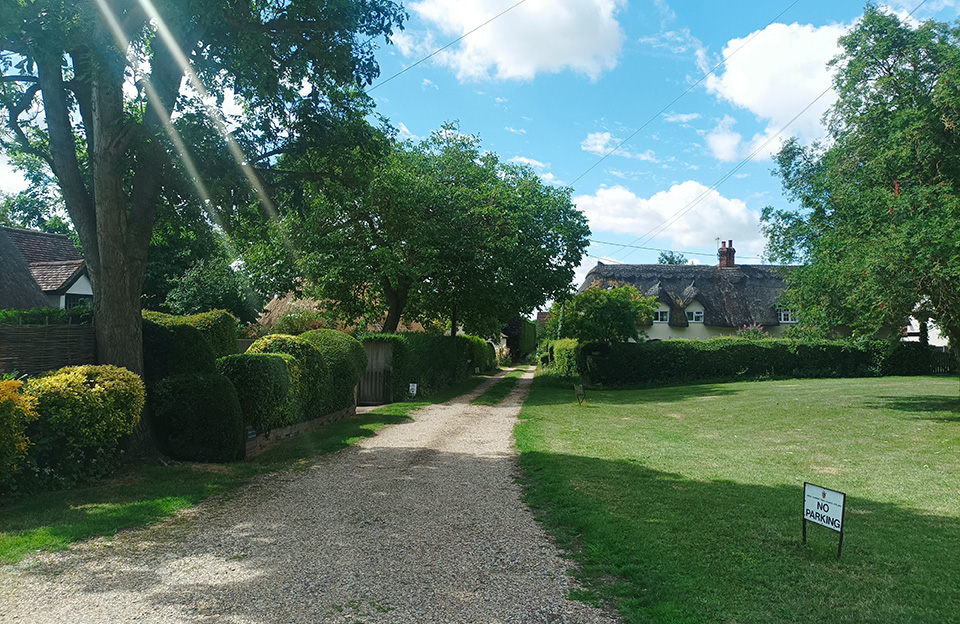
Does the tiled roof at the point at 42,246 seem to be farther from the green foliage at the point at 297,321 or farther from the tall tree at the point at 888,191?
the tall tree at the point at 888,191

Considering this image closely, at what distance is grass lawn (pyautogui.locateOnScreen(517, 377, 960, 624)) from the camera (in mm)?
4645

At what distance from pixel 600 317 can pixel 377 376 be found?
13654 millimetres

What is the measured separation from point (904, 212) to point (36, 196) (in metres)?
20.9

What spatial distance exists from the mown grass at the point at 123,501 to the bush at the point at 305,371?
6.34 feet

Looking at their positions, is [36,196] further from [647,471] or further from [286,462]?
[647,471]

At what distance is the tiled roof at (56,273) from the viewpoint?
2739 centimetres

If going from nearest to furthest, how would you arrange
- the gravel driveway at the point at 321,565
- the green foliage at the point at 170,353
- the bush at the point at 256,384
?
the gravel driveway at the point at 321,565, the green foliage at the point at 170,353, the bush at the point at 256,384

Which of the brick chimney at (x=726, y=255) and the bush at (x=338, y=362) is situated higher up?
the brick chimney at (x=726, y=255)

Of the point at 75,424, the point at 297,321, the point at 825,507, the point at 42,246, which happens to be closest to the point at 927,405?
the point at 825,507

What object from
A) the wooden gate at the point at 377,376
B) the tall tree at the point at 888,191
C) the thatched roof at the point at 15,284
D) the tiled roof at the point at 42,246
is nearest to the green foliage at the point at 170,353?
the thatched roof at the point at 15,284

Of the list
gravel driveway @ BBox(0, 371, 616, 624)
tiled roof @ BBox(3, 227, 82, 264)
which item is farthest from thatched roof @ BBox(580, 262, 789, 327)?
gravel driveway @ BBox(0, 371, 616, 624)

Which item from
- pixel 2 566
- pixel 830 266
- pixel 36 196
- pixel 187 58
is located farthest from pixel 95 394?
pixel 830 266

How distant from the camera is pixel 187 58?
991cm

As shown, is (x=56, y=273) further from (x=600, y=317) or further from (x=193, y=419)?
(x=600, y=317)
